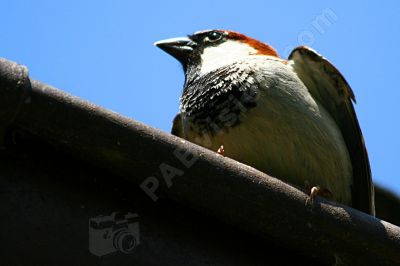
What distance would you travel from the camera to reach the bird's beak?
4832mm

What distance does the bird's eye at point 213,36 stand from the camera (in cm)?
489

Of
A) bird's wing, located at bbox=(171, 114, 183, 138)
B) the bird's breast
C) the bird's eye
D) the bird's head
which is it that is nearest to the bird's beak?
the bird's head

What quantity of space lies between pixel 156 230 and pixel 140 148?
295 millimetres

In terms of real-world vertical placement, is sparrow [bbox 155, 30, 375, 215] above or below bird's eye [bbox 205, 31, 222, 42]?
below

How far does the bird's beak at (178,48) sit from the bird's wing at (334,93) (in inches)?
40.9

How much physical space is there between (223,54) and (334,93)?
3.06 ft

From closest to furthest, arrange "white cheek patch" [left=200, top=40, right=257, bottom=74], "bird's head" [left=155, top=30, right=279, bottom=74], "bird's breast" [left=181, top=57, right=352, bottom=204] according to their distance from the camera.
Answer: "bird's breast" [left=181, top=57, right=352, bottom=204], "white cheek patch" [left=200, top=40, right=257, bottom=74], "bird's head" [left=155, top=30, right=279, bottom=74]

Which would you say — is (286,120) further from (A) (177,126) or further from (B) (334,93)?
(A) (177,126)

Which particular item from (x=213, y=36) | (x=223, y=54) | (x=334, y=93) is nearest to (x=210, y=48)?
(x=213, y=36)

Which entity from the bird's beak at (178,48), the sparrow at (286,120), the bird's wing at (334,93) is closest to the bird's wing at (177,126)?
the sparrow at (286,120)

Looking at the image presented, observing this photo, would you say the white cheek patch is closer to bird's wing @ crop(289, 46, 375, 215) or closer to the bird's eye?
the bird's eye

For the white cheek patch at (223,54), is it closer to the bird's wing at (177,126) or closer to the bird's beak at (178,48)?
the bird's beak at (178,48)

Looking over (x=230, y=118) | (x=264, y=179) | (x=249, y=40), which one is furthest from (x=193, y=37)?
(x=264, y=179)

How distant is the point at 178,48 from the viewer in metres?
4.86
